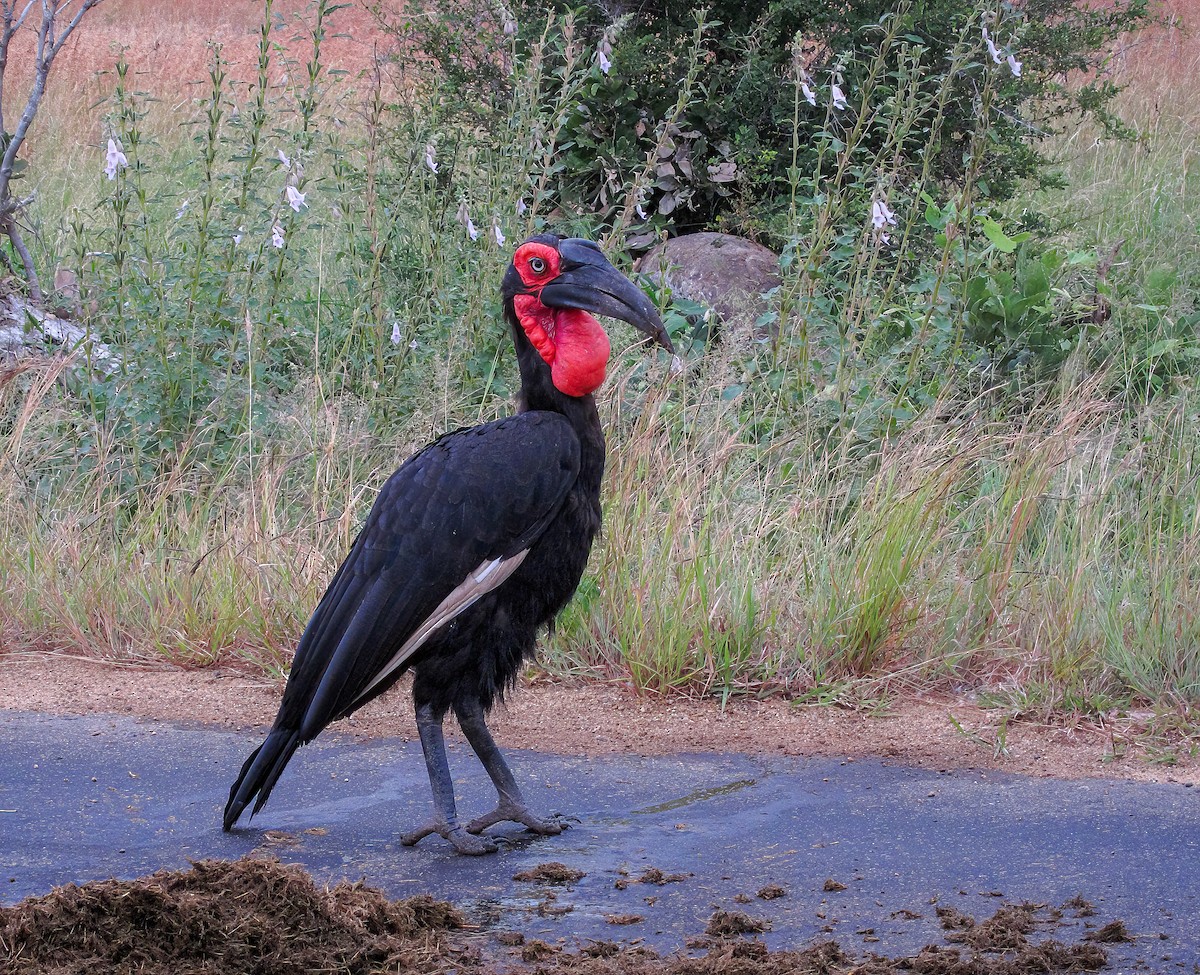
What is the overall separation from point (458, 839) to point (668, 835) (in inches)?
22.8

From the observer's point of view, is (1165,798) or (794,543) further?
(794,543)

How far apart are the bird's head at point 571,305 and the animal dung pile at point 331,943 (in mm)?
1611

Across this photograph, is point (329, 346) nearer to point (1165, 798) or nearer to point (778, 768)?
point (778, 768)

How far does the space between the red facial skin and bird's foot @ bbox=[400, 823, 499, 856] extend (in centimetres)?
128

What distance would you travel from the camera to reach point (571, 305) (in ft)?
13.1

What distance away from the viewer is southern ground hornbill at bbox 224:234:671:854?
3750mm

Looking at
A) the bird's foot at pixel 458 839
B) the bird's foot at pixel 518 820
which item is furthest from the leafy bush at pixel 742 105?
the bird's foot at pixel 458 839

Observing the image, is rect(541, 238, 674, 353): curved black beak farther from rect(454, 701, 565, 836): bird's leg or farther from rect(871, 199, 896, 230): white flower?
rect(871, 199, 896, 230): white flower

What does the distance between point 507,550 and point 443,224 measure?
4.08 metres

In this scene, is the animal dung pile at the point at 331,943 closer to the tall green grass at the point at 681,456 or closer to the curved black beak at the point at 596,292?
the curved black beak at the point at 596,292

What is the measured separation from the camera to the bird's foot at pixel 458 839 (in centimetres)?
374

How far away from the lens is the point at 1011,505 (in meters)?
5.57

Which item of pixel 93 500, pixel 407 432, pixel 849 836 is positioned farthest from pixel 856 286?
pixel 93 500

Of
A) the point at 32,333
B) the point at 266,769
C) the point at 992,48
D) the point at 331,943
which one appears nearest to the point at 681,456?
the point at 992,48
